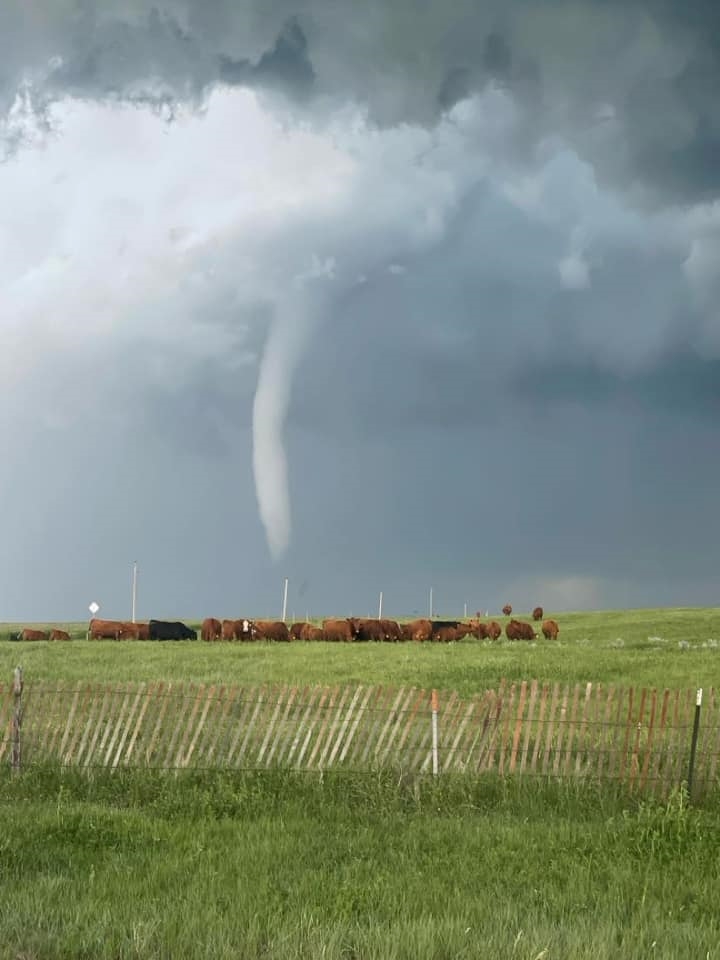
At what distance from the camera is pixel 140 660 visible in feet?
127

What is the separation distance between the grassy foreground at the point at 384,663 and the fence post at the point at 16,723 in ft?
40.6

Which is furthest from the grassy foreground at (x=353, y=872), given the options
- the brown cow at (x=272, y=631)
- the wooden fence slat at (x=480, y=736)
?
the brown cow at (x=272, y=631)

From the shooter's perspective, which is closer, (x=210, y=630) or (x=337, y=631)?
(x=337, y=631)

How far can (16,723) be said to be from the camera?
49.3 ft

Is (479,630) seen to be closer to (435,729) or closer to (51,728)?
(51,728)

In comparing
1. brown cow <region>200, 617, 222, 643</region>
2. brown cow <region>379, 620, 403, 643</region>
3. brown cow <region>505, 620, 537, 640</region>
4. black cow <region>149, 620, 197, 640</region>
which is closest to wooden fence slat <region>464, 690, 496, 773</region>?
brown cow <region>505, 620, 537, 640</region>

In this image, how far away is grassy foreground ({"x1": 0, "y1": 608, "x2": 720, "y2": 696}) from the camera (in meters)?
28.8

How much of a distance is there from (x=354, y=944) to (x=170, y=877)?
2.60 metres

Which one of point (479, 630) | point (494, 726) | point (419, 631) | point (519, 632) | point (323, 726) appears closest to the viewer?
point (494, 726)

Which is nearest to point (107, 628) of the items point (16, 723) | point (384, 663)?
point (384, 663)

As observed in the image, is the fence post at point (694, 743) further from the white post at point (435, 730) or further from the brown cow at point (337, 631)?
the brown cow at point (337, 631)

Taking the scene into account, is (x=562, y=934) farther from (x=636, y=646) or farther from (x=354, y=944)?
(x=636, y=646)

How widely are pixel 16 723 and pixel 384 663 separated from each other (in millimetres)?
21203

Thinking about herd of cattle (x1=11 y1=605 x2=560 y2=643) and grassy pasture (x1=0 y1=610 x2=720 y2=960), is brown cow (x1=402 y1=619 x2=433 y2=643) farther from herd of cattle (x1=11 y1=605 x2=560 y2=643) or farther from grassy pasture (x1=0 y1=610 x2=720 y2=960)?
grassy pasture (x1=0 y1=610 x2=720 y2=960)
